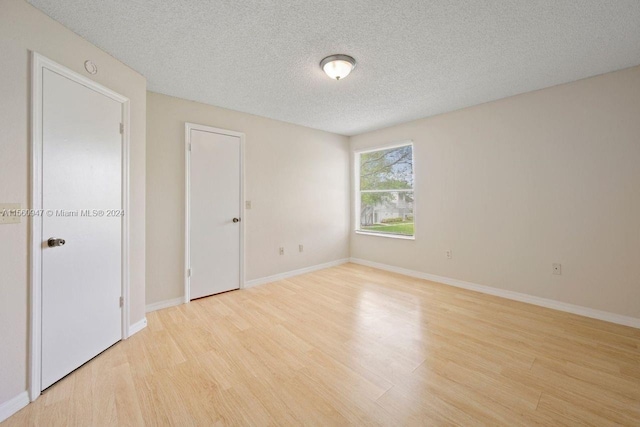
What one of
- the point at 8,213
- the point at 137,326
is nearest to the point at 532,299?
the point at 137,326

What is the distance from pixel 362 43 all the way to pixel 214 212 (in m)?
2.59

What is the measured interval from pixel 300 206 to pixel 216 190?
57.3 inches

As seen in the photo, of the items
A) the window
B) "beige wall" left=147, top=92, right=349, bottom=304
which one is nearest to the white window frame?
the window

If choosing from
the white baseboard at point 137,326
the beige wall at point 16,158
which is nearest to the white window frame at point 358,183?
the white baseboard at point 137,326

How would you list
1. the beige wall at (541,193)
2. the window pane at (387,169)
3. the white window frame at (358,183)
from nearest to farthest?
1. the beige wall at (541,193)
2. the white window frame at (358,183)
3. the window pane at (387,169)

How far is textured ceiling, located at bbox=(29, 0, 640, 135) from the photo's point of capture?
1.71m

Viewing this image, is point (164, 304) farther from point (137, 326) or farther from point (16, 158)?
point (16, 158)

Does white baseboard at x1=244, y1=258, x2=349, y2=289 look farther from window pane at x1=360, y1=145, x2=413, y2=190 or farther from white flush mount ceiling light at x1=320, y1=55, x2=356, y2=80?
white flush mount ceiling light at x1=320, y1=55, x2=356, y2=80

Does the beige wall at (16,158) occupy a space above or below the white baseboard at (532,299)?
above

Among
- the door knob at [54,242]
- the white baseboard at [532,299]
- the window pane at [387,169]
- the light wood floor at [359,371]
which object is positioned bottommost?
the light wood floor at [359,371]

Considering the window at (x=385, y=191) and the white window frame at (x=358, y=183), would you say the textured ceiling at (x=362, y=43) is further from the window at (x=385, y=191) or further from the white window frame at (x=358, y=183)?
the window at (x=385, y=191)

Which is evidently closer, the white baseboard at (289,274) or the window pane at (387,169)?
the white baseboard at (289,274)

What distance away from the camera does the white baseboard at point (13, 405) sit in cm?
146

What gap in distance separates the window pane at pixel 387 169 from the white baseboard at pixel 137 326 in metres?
4.00
